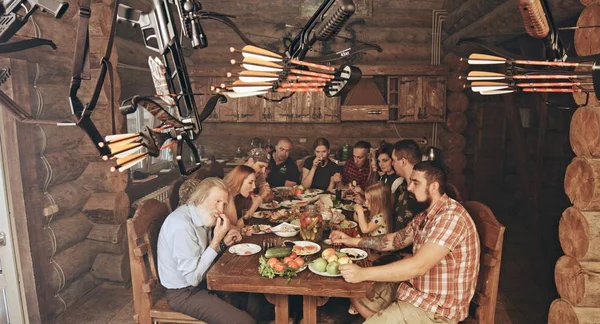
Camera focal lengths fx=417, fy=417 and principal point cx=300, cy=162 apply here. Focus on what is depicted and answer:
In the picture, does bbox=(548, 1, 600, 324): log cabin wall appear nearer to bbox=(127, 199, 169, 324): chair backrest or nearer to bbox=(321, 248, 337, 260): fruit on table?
bbox=(321, 248, 337, 260): fruit on table

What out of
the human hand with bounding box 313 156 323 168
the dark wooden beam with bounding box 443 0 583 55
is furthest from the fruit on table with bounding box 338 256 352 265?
the human hand with bounding box 313 156 323 168

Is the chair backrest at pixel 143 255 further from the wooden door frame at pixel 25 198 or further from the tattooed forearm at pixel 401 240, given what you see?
the tattooed forearm at pixel 401 240

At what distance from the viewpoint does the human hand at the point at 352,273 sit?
3045 millimetres

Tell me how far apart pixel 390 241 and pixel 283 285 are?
1.38 m

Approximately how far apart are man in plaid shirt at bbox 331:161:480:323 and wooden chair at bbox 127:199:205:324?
5.46 feet

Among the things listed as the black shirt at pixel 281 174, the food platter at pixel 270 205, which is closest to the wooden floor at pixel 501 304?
the food platter at pixel 270 205

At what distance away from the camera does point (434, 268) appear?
129 inches

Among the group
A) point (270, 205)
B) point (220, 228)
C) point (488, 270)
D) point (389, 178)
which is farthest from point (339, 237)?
point (389, 178)

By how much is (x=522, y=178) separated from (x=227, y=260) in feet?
19.4

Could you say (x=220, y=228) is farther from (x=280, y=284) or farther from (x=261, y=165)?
(x=261, y=165)

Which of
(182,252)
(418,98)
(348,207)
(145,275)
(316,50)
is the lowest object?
(145,275)

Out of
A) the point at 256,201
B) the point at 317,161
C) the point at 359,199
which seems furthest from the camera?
the point at 317,161

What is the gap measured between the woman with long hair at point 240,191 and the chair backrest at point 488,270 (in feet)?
8.00

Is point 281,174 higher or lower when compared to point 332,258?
higher
